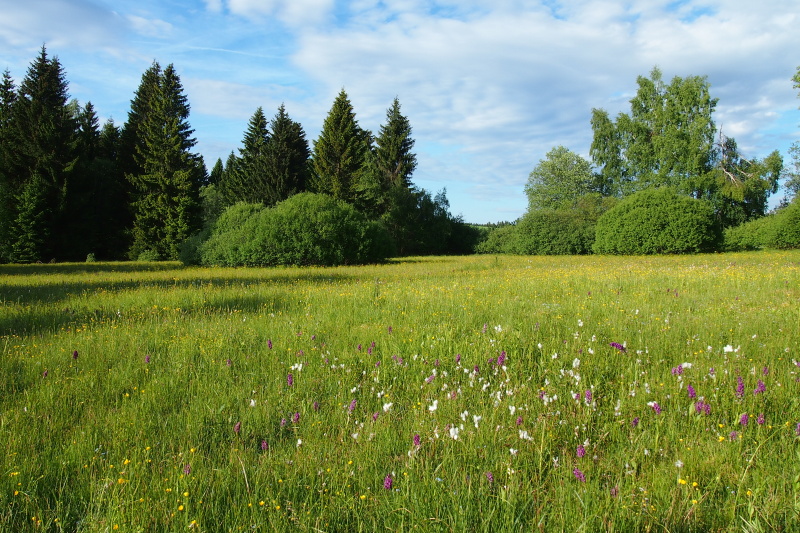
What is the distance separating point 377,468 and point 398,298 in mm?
6093

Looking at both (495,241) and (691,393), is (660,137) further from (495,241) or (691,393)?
(691,393)

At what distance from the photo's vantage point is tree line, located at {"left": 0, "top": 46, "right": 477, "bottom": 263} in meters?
28.8

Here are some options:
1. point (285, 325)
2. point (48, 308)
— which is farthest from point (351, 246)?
point (285, 325)

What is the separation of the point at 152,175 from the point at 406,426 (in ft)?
118

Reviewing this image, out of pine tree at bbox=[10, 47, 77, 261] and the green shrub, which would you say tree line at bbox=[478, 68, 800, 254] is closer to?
the green shrub

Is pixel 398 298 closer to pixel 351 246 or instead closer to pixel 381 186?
pixel 351 246

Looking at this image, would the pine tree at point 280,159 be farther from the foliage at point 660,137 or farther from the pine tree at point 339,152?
the foliage at point 660,137

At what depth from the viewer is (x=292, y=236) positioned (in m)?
23.0

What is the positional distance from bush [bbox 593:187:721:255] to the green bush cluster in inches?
138

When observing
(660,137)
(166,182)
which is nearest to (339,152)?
(166,182)

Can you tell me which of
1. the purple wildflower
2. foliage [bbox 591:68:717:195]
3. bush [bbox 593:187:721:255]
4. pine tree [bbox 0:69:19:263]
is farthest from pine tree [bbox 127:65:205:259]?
foliage [bbox 591:68:717:195]

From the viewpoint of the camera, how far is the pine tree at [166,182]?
1307 inches

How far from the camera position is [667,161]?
40.8m

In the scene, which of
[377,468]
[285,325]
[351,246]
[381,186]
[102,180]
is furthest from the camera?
[381,186]
